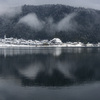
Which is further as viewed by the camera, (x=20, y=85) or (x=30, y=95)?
(x=20, y=85)

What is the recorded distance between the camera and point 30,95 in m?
14.3

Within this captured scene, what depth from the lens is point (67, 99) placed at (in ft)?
44.5

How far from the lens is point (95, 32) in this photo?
650ft

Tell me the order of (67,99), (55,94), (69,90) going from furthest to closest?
(69,90) → (55,94) → (67,99)

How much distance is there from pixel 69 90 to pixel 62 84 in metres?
2.12

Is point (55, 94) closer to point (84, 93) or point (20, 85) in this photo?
point (84, 93)

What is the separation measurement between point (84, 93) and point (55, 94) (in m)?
1.90

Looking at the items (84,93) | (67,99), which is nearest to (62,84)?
(84,93)

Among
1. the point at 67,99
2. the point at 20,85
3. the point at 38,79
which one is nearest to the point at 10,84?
the point at 20,85

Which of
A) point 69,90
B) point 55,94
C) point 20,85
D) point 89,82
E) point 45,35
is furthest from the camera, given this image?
point 45,35

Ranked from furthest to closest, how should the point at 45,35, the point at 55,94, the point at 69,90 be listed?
1. the point at 45,35
2. the point at 69,90
3. the point at 55,94

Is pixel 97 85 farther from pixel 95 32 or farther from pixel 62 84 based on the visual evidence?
pixel 95 32

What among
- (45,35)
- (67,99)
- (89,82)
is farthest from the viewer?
(45,35)

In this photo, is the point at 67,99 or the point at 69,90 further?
the point at 69,90
